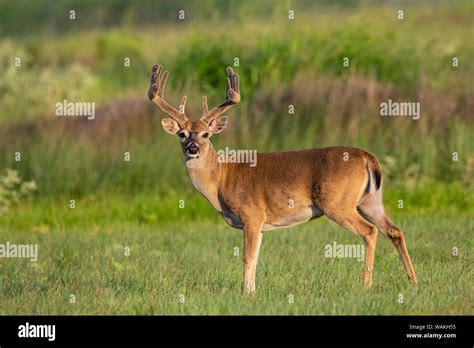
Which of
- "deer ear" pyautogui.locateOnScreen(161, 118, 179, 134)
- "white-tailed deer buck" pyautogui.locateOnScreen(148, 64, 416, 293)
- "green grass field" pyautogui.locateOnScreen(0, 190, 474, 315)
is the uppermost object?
"deer ear" pyautogui.locateOnScreen(161, 118, 179, 134)

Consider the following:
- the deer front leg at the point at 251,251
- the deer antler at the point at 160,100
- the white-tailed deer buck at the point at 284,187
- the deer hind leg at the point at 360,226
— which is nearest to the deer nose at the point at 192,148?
the white-tailed deer buck at the point at 284,187

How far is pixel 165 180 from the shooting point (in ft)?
57.3

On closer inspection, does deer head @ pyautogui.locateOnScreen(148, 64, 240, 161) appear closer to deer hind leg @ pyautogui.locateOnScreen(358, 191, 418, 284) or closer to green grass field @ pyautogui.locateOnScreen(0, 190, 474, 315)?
green grass field @ pyautogui.locateOnScreen(0, 190, 474, 315)

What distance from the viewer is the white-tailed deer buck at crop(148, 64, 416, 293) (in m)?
10.9

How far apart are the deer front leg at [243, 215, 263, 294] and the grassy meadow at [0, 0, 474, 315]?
0.47 feet

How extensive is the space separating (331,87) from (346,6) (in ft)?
58.0

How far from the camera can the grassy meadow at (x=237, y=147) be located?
10695 millimetres

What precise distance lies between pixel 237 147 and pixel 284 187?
6794 millimetres

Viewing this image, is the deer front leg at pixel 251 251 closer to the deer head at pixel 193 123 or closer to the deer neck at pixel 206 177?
the deer neck at pixel 206 177

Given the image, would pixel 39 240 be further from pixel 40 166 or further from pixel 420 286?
pixel 420 286

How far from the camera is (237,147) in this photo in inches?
709

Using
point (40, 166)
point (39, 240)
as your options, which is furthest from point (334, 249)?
point (40, 166)

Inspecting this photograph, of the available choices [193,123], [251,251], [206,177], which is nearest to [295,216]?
[251,251]

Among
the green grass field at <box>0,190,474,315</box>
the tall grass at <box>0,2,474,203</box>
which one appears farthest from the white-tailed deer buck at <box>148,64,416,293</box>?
the tall grass at <box>0,2,474,203</box>
